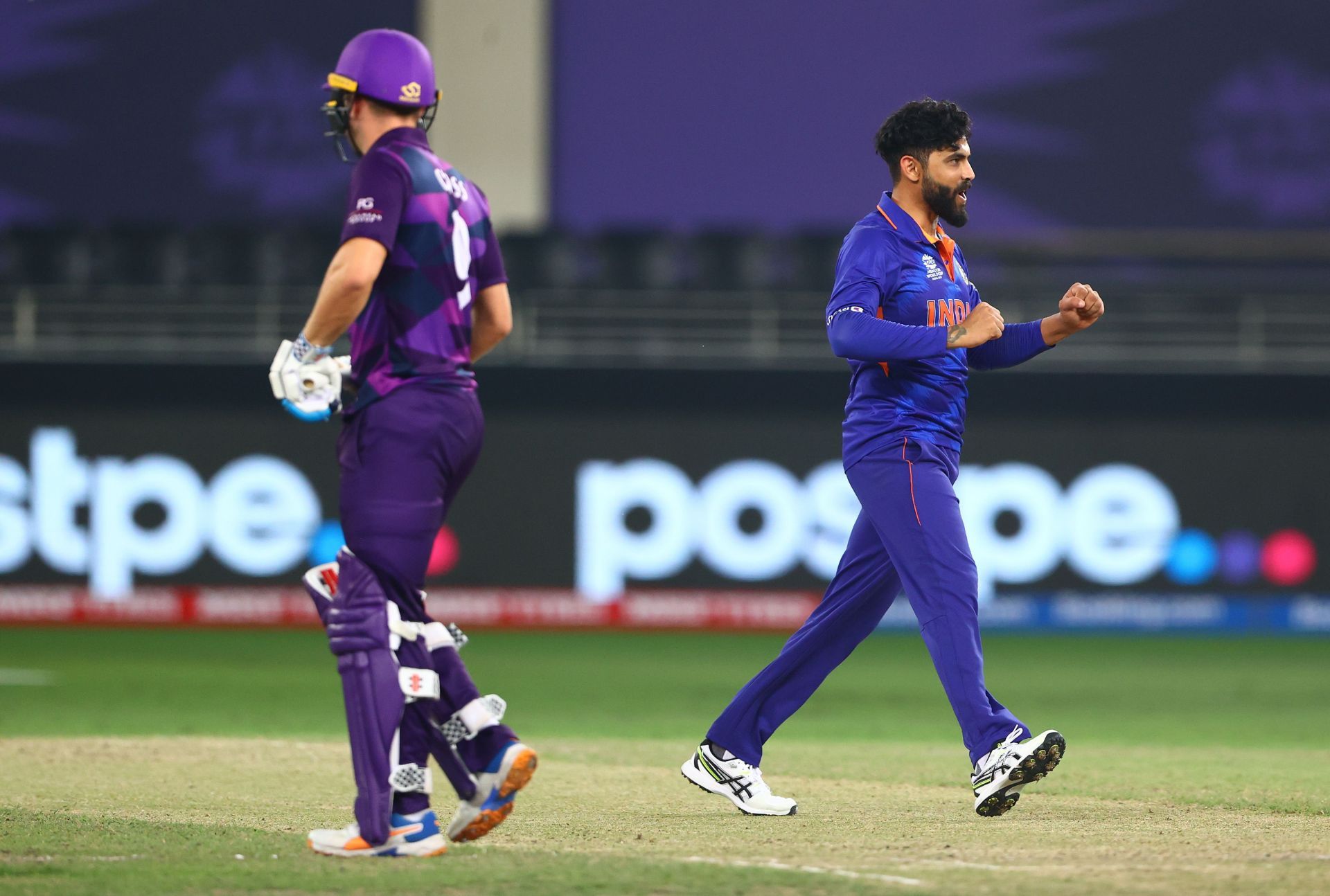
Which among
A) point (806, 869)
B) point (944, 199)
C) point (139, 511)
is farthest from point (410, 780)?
point (139, 511)

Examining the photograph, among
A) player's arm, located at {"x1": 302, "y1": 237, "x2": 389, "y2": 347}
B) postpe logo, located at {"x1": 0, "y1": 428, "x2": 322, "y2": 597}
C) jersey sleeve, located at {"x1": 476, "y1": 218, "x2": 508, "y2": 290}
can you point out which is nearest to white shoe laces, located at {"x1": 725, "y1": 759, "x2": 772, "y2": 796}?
jersey sleeve, located at {"x1": 476, "y1": 218, "x2": 508, "y2": 290}

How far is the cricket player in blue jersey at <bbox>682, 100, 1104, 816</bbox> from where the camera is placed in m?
5.44

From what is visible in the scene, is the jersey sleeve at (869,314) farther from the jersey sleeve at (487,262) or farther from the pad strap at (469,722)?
the pad strap at (469,722)

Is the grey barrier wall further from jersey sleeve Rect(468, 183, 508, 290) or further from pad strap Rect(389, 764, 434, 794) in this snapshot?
pad strap Rect(389, 764, 434, 794)

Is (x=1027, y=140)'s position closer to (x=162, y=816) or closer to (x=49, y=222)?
(x=49, y=222)

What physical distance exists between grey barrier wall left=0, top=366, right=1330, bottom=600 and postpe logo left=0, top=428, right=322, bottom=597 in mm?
20

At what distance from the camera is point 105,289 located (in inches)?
731

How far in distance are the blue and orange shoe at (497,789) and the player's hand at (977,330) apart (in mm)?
1826

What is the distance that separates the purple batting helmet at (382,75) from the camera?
4.86 m

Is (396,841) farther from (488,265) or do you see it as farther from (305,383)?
(488,265)

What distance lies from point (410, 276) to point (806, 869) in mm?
1864

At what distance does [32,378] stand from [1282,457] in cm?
1171

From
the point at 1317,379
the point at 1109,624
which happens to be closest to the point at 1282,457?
the point at 1317,379

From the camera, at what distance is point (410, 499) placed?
4676 millimetres
